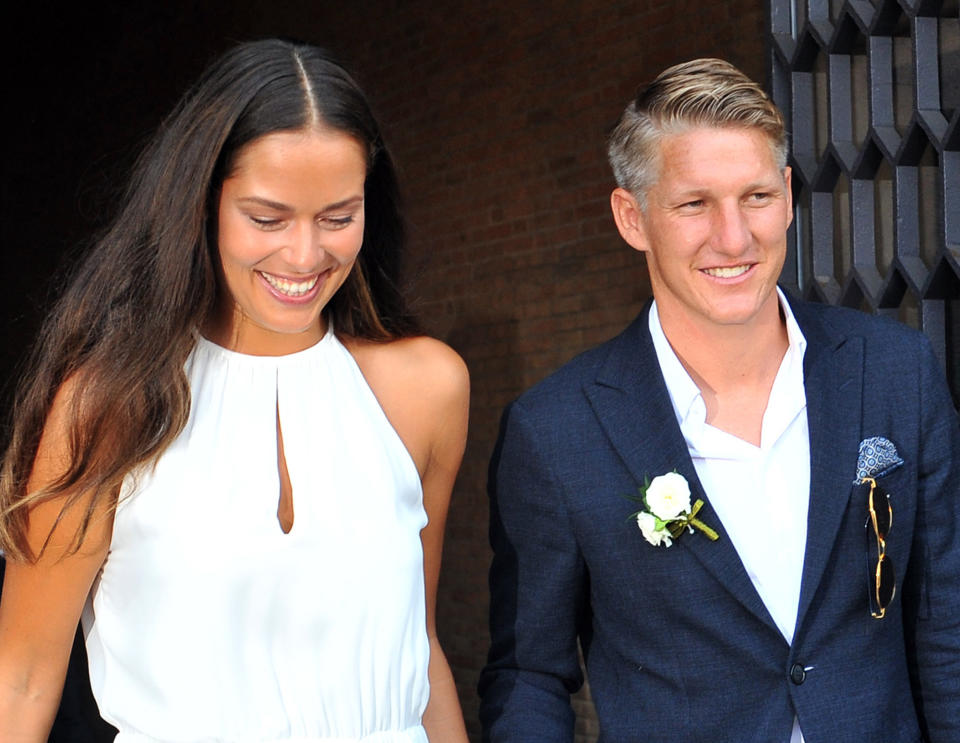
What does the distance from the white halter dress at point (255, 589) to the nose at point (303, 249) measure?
0.32 metres

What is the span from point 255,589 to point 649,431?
802mm

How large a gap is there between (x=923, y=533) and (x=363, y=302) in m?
1.11

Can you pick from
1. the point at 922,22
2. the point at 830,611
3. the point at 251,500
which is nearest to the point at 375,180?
the point at 251,500

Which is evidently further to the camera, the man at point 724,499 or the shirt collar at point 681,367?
the shirt collar at point 681,367

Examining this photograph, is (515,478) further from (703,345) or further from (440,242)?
(440,242)

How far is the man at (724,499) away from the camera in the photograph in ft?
8.14

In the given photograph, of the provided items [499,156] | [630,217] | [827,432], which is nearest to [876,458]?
[827,432]

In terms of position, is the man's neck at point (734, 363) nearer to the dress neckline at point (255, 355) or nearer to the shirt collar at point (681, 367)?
the shirt collar at point (681, 367)

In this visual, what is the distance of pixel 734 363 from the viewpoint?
2.69 meters

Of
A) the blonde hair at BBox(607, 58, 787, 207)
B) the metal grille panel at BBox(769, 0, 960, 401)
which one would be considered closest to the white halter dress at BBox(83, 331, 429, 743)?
the blonde hair at BBox(607, 58, 787, 207)

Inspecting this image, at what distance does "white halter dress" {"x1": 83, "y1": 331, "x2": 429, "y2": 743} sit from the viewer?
7.42 ft

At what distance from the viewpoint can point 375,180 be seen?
2611mm

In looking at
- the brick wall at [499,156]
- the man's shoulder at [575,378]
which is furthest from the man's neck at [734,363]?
the brick wall at [499,156]

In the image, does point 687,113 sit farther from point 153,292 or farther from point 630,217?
point 153,292
